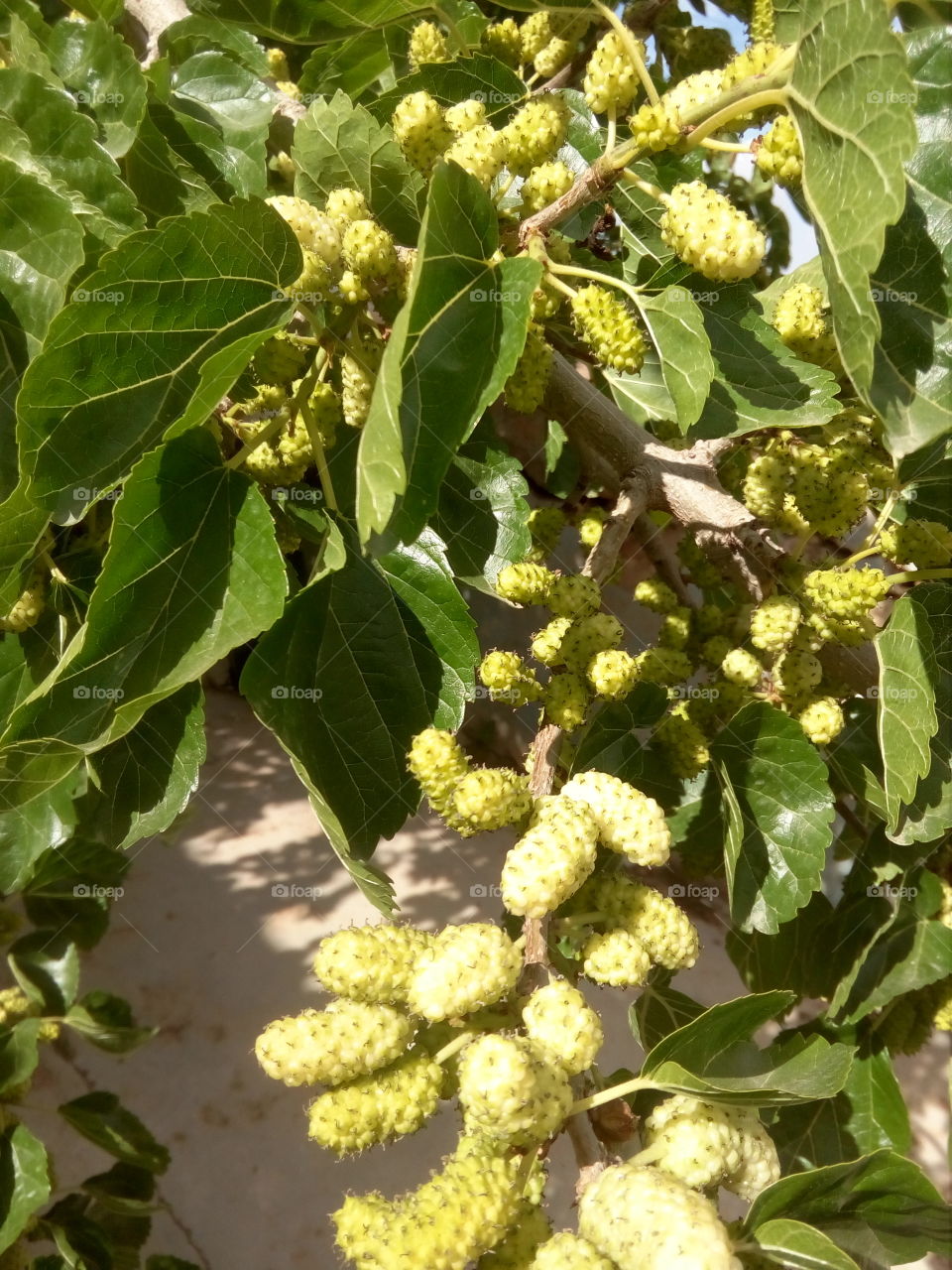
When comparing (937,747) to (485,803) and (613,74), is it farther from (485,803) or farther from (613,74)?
(613,74)

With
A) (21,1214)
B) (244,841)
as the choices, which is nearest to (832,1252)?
(21,1214)

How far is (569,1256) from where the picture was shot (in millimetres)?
467

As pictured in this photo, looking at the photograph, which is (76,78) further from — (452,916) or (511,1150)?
(452,916)

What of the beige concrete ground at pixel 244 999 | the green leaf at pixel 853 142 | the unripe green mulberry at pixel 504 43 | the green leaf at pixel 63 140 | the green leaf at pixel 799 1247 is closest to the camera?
the green leaf at pixel 853 142

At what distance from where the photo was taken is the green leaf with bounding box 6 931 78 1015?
122 centimetres

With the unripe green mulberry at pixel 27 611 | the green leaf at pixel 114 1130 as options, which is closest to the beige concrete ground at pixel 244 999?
the green leaf at pixel 114 1130

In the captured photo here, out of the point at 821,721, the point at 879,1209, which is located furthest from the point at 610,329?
the point at 879,1209

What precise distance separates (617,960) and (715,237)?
0.43m

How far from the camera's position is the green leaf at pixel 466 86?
2.55 feet

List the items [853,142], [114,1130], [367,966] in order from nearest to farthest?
1. [853,142]
2. [367,966]
3. [114,1130]

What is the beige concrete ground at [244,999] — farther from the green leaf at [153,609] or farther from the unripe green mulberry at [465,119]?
the unripe green mulberry at [465,119]

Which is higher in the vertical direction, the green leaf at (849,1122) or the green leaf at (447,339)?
the green leaf at (447,339)

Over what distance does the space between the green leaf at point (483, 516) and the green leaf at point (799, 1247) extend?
0.47 m

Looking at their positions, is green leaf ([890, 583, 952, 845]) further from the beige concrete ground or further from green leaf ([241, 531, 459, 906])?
the beige concrete ground
